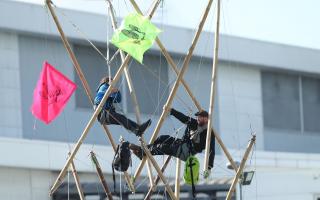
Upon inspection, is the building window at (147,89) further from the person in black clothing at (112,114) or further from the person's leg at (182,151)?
the person in black clothing at (112,114)

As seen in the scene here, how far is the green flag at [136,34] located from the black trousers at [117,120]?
4.32 ft

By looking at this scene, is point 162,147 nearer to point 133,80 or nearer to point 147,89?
point 133,80

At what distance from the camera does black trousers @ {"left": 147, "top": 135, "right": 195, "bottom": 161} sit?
22.3 metres

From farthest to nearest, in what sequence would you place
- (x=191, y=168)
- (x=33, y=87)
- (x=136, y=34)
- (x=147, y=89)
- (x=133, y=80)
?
(x=147, y=89), (x=133, y=80), (x=33, y=87), (x=191, y=168), (x=136, y=34)

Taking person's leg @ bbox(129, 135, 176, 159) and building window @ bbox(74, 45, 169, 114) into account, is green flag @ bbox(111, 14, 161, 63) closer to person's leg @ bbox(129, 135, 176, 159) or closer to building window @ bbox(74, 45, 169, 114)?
person's leg @ bbox(129, 135, 176, 159)

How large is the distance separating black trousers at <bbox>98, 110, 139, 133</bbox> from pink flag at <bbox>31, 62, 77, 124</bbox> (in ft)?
9.13

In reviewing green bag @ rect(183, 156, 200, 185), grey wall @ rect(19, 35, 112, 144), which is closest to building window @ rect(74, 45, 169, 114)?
Answer: grey wall @ rect(19, 35, 112, 144)

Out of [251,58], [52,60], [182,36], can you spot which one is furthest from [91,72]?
[251,58]

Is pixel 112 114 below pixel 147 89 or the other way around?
below

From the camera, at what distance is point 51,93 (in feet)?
81.5

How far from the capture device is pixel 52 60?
37.5m

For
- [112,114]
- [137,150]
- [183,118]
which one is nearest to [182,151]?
[183,118]

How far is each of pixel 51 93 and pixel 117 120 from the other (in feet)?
10.7

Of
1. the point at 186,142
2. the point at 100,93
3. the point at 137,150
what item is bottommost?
the point at 137,150
